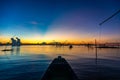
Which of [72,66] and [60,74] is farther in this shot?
[72,66]

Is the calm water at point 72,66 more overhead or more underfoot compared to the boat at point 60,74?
more underfoot

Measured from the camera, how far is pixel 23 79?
29.1m

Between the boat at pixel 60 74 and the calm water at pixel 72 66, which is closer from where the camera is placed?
the boat at pixel 60 74

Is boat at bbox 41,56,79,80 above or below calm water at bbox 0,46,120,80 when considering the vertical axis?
above

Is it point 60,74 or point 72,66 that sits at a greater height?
point 60,74

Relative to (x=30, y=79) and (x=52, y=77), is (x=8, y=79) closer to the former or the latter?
(x=30, y=79)

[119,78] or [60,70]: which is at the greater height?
[60,70]

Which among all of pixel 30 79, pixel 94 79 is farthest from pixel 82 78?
pixel 30 79

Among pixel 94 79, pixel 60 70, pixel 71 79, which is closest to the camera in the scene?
pixel 71 79

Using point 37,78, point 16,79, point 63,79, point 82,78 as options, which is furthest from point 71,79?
point 16,79

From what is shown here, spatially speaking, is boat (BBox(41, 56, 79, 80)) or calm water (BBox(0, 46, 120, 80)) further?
calm water (BBox(0, 46, 120, 80))

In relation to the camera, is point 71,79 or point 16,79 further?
point 16,79

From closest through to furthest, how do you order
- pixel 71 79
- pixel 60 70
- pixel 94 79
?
pixel 71 79, pixel 60 70, pixel 94 79

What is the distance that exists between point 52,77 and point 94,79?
9639 millimetres
